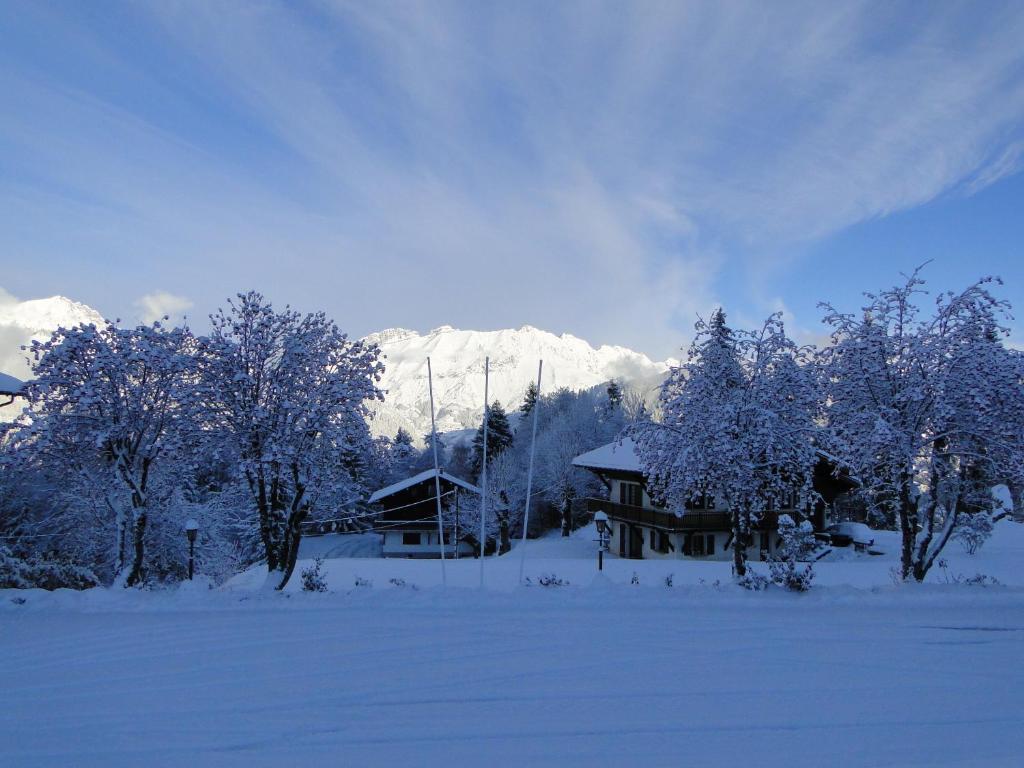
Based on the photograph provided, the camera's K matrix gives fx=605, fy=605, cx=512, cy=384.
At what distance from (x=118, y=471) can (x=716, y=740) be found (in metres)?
13.2

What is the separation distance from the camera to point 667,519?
30672 mm

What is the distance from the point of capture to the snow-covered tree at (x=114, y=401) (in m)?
12.9

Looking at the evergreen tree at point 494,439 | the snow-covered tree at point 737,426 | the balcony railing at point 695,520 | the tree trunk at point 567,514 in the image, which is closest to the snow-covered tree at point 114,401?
the snow-covered tree at point 737,426

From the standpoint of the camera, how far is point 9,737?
5.95 meters

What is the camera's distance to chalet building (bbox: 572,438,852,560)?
99.5 feet

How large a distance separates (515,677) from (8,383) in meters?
15.2

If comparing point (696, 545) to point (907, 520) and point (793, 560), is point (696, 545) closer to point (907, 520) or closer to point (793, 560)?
point (907, 520)

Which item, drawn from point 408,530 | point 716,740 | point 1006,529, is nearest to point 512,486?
point 408,530

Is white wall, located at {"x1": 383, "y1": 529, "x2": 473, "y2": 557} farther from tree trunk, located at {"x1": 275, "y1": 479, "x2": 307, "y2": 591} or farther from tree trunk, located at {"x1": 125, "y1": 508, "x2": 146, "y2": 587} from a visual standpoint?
tree trunk, located at {"x1": 125, "y1": 508, "x2": 146, "y2": 587}

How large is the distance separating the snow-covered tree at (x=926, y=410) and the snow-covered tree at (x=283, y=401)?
11817 millimetres

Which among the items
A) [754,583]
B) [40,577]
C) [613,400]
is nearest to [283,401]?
[40,577]

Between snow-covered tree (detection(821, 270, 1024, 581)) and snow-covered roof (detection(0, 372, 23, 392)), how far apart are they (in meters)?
20.2

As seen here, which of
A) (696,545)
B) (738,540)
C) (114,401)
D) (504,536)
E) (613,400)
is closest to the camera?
(114,401)

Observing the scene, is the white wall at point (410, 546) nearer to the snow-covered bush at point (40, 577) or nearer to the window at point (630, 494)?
the window at point (630, 494)
